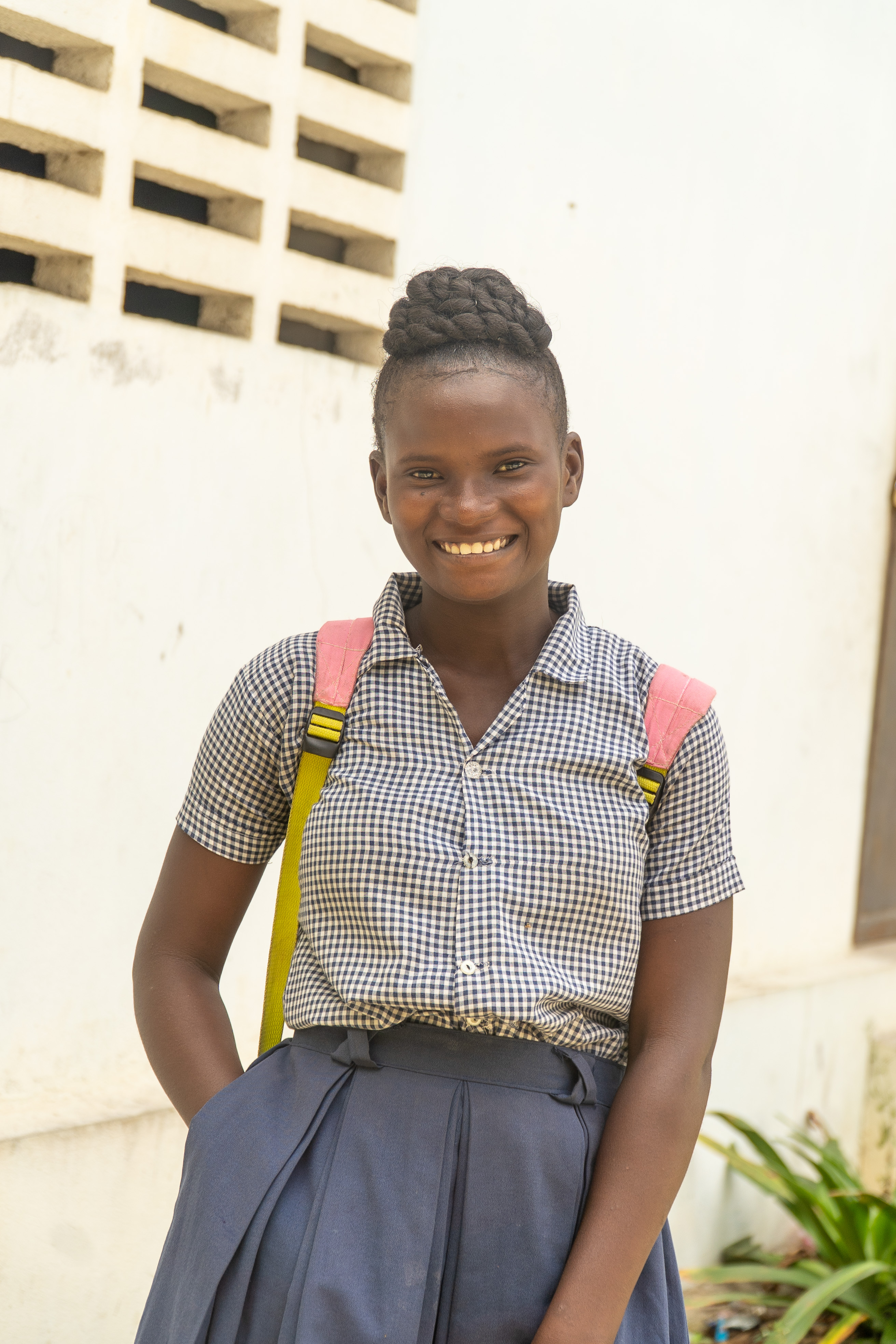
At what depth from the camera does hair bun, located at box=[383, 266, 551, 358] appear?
151 cm

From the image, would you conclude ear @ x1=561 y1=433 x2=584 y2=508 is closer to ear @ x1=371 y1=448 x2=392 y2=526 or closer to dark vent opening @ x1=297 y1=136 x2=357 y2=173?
ear @ x1=371 y1=448 x2=392 y2=526

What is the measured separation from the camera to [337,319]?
2918mm

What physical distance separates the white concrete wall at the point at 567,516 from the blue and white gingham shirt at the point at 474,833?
1.11 m

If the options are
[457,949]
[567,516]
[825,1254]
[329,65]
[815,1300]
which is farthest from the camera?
[825,1254]

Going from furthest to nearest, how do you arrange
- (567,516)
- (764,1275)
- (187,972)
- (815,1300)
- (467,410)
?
1. (764,1275)
2. (567,516)
3. (815,1300)
4. (187,972)
5. (467,410)

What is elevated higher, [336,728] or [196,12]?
[196,12]

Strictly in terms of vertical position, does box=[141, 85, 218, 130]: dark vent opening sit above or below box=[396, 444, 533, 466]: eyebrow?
above

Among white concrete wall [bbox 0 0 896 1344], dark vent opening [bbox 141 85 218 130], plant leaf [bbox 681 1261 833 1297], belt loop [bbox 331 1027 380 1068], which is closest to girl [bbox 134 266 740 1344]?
belt loop [bbox 331 1027 380 1068]

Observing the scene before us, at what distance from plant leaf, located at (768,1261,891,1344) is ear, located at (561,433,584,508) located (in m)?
2.38

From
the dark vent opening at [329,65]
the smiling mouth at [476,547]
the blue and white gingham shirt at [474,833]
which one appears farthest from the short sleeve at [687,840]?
the dark vent opening at [329,65]

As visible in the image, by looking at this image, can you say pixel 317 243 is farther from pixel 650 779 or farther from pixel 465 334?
pixel 650 779

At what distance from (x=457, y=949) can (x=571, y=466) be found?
0.60m

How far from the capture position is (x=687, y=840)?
152 centimetres

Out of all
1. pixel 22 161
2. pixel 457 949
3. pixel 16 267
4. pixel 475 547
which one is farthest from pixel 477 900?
pixel 22 161
